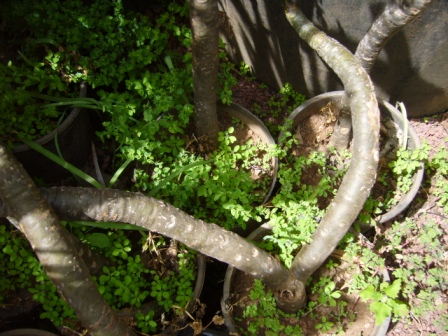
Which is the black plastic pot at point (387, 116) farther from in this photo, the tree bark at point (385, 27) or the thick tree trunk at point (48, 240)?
the thick tree trunk at point (48, 240)

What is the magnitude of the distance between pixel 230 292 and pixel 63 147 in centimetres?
143

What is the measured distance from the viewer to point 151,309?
2416 mm

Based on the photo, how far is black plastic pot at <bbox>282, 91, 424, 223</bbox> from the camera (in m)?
2.65

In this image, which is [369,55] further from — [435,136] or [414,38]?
[435,136]

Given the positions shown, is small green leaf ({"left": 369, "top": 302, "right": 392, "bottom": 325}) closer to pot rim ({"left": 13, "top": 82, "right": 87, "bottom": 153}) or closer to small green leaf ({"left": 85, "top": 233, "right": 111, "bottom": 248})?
small green leaf ({"left": 85, "top": 233, "right": 111, "bottom": 248})

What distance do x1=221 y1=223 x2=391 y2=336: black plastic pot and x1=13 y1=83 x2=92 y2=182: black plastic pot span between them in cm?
134

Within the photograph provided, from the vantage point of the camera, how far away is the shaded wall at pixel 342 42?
2355mm

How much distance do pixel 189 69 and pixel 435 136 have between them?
76.5 inches

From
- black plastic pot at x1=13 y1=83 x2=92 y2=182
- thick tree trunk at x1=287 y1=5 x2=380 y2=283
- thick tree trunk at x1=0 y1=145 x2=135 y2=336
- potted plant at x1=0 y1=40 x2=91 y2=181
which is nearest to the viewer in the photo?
thick tree trunk at x1=0 y1=145 x2=135 y2=336

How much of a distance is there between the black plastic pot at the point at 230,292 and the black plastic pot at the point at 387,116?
47cm

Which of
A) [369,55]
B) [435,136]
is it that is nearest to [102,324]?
[369,55]

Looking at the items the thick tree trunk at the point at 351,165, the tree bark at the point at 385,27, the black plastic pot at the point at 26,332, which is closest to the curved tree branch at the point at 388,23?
the tree bark at the point at 385,27

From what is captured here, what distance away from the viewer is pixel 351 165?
1868 mm

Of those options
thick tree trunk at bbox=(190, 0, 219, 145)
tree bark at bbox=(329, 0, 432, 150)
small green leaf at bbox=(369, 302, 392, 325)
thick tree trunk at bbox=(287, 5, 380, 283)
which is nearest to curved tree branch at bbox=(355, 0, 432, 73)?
tree bark at bbox=(329, 0, 432, 150)
